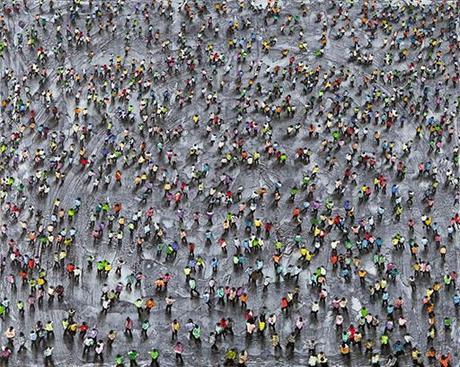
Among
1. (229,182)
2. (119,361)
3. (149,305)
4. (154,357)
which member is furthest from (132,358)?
(229,182)

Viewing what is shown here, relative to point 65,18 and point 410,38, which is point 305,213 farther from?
point 65,18

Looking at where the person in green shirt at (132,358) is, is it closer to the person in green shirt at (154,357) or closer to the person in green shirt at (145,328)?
the person in green shirt at (154,357)

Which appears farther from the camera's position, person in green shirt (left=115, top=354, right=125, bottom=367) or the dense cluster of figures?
the dense cluster of figures

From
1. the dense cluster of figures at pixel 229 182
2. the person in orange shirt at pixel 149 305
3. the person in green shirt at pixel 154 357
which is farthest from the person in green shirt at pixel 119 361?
the person in orange shirt at pixel 149 305

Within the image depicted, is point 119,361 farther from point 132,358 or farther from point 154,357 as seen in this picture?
point 154,357

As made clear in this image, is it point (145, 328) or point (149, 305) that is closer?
point (145, 328)

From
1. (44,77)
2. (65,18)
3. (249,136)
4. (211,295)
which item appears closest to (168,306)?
(211,295)

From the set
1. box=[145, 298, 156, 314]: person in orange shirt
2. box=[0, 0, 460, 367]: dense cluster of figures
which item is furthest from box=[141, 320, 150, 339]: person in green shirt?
box=[145, 298, 156, 314]: person in orange shirt

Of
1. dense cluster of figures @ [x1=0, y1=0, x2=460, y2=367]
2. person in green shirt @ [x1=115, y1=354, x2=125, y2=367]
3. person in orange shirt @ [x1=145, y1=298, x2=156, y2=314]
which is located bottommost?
person in green shirt @ [x1=115, y1=354, x2=125, y2=367]

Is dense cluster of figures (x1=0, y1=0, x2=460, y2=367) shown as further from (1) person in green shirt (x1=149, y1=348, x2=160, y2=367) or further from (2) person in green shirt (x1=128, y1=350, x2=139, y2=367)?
(2) person in green shirt (x1=128, y1=350, x2=139, y2=367)
